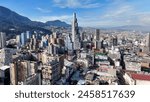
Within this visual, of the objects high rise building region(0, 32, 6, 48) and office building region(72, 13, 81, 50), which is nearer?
office building region(72, 13, 81, 50)

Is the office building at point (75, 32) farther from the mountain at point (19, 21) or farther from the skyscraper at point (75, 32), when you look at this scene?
the mountain at point (19, 21)

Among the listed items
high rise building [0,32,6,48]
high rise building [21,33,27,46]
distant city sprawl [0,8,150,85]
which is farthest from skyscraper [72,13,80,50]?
high rise building [0,32,6,48]

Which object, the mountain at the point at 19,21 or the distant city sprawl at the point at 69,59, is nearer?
the mountain at the point at 19,21

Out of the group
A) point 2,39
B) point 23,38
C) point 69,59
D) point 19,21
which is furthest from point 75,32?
point 23,38

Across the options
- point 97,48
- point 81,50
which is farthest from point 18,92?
point 97,48

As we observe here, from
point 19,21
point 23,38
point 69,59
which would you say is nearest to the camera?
point 19,21

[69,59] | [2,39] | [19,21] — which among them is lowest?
[69,59]

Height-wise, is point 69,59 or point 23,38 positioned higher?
point 23,38

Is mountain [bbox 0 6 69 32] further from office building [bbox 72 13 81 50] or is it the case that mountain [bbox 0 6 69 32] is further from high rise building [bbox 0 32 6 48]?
high rise building [bbox 0 32 6 48]

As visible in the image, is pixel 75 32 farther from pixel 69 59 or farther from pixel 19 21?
pixel 69 59

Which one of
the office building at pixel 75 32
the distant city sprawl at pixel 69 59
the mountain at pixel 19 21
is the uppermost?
the mountain at pixel 19 21

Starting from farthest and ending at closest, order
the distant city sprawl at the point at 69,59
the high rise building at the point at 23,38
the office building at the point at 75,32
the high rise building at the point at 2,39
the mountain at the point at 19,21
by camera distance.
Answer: the high rise building at the point at 23,38
the high rise building at the point at 2,39
the distant city sprawl at the point at 69,59
the mountain at the point at 19,21
the office building at the point at 75,32

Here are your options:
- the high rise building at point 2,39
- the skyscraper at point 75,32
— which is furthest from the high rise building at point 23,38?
the skyscraper at point 75,32

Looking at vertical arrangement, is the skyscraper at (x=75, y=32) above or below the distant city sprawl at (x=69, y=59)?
above
